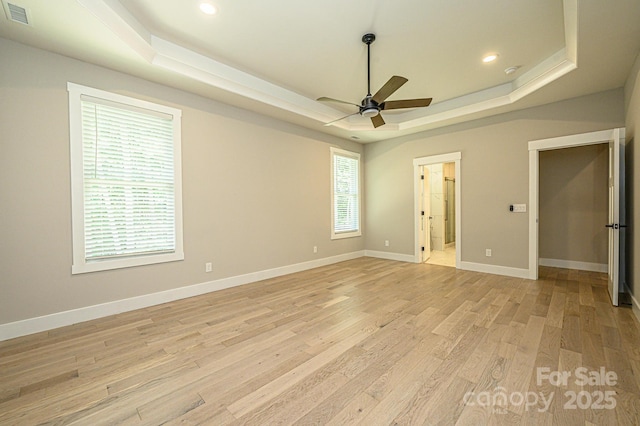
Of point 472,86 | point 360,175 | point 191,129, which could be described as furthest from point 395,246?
point 191,129

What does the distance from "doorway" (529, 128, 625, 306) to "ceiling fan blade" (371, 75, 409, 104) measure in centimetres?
285

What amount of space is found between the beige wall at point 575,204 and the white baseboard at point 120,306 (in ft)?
17.8

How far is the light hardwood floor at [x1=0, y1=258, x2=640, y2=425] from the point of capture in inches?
63.3

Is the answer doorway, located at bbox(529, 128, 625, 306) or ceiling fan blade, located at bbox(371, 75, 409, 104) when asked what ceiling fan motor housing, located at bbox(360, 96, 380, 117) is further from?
doorway, located at bbox(529, 128, 625, 306)

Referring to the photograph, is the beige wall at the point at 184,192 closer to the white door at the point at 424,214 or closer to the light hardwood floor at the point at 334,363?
the light hardwood floor at the point at 334,363

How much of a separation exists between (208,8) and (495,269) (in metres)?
5.69

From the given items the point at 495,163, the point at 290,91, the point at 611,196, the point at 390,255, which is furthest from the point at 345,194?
the point at 611,196

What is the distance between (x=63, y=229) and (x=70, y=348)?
1236 millimetres

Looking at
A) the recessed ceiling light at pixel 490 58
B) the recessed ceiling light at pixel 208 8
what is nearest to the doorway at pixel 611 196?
the recessed ceiling light at pixel 490 58

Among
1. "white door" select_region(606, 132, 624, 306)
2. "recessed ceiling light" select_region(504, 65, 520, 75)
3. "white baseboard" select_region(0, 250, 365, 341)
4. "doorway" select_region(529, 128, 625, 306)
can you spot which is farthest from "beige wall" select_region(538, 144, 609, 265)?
"white baseboard" select_region(0, 250, 365, 341)

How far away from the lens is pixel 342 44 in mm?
3156

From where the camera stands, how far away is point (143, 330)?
274 centimetres

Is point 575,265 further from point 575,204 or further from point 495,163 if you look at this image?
point 495,163

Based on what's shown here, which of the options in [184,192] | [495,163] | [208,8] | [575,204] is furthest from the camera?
[575,204]
